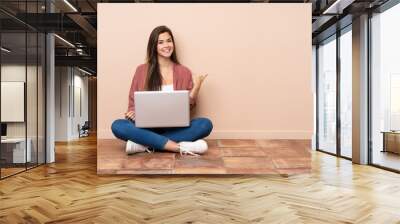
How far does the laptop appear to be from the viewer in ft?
6.13

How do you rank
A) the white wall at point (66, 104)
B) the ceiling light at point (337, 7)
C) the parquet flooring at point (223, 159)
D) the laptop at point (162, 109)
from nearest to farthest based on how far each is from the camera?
the laptop at point (162, 109) → the parquet flooring at point (223, 159) → the ceiling light at point (337, 7) → the white wall at point (66, 104)

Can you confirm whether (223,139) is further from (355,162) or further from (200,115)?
(355,162)

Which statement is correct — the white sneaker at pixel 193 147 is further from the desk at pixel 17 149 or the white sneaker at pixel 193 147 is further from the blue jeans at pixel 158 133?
the desk at pixel 17 149

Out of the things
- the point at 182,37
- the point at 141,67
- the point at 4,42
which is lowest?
the point at 141,67

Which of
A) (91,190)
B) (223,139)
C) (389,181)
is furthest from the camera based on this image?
(389,181)

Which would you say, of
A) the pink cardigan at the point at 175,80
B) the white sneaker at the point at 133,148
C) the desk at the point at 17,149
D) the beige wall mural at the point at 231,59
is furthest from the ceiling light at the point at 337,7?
the desk at the point at 17,149

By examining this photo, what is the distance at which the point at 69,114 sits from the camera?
49.2 feet

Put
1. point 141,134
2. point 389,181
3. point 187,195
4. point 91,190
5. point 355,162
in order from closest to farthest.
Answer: point 141,134, point 187,195, point 91,190, point 389,181, point 355,162

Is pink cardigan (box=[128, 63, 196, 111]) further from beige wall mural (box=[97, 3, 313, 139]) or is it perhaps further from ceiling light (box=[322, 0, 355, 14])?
ceiling light (box=[322, 0, 355, 14])

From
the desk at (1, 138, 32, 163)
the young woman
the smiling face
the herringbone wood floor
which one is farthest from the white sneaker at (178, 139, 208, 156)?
the desk at (1, 138, 32, 163)

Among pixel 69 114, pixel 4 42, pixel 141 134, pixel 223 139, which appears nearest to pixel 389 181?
pixel 223 139

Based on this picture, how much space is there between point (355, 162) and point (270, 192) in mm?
4076

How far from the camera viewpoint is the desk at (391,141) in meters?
5.94

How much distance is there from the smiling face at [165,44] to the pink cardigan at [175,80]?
73 mm
